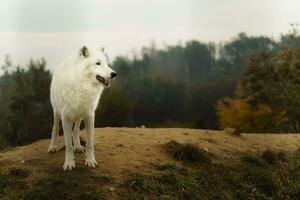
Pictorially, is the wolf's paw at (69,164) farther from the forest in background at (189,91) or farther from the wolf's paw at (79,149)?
the forest in background at (189,91)

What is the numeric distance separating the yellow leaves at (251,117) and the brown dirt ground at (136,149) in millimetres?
26010

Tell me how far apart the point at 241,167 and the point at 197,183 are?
1.66 m

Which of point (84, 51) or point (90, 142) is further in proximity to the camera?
point (90, 142)

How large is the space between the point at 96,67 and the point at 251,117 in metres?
35.5

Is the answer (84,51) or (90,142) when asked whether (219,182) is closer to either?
(90,142)

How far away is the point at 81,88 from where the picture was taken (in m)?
7.93

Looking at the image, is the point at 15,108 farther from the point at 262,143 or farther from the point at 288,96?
the point at 262,143

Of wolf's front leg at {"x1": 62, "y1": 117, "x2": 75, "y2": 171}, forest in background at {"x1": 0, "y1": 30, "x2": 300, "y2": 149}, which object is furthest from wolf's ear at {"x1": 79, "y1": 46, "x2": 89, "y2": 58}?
forest in background at {"x1": 0, "y1": 30, "x2": 300, "y2": 149}

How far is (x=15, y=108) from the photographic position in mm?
36688

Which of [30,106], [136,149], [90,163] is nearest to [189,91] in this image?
[30,106]

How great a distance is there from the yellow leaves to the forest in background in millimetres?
80

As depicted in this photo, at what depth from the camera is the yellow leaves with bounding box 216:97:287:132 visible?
3997cm

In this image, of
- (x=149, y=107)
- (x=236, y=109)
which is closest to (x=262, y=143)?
(x=236, y=109)

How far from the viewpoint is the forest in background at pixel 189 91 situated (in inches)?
1323
